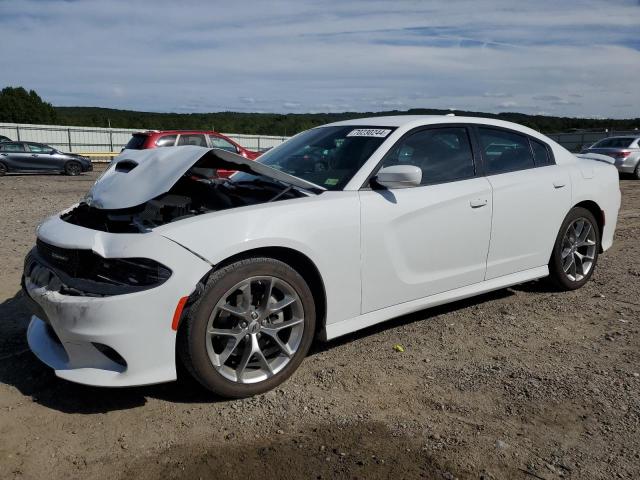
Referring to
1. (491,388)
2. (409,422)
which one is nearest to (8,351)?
(409,422)

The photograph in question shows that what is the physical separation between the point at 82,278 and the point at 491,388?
7.97 ft

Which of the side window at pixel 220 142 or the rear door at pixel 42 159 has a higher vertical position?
the side window at pixel 220 142

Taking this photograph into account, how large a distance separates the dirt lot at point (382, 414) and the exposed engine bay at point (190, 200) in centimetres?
99

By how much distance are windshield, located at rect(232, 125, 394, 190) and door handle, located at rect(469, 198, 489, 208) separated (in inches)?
31.8

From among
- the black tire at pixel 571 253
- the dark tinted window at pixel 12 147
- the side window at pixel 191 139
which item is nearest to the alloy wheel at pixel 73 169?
the dark tinted window at pixel 12 147

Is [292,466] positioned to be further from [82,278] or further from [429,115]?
[429,115]

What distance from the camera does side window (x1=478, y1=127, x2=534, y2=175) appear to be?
14.9 ft

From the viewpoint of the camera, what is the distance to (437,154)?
4.28m

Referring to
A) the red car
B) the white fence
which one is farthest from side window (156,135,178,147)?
the white fence

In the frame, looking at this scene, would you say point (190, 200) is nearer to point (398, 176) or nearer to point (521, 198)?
point (398, 176)

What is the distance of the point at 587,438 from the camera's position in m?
2.86

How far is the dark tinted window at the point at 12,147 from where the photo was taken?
19.9m

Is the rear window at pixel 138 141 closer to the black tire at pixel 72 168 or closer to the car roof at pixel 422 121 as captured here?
the black tire at pixel 72 168

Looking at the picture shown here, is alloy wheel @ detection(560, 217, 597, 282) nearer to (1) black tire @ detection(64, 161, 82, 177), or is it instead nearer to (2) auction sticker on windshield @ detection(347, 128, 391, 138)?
(2) auction sticker on windshield @ detection(347, 128, 391, 138)
